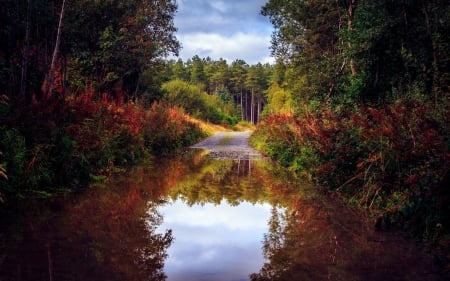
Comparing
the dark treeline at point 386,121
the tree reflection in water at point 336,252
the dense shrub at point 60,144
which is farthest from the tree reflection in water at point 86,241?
the dark treeline at point 386,121

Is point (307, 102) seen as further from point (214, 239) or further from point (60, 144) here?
point (214, 239)

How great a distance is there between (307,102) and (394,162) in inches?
614

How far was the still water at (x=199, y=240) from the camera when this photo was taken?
5297 millimetres

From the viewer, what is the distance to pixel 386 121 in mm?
9258

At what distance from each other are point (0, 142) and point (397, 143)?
7910 mm

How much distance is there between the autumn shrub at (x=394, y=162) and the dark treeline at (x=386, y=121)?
2cm

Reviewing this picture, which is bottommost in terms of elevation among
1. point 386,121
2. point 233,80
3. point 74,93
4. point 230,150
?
point 230,150

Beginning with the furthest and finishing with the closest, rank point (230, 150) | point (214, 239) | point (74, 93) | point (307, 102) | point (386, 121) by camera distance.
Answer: point (230, 150) → point (307, 102) → point (74, 93) → point (386, 121) → point (214, 239)

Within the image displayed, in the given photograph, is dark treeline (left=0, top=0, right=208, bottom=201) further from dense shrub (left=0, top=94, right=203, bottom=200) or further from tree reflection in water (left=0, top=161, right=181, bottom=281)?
tree reflection in water (left=0, top=161, right=181, bottom=281)

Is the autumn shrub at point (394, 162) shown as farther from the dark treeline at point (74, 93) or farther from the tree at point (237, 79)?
the tree at point (237, 79)

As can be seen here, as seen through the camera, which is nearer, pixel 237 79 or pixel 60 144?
pixel 60 144

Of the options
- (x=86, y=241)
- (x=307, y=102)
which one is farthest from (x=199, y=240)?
(x=307, y=102)

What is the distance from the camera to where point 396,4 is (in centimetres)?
1284

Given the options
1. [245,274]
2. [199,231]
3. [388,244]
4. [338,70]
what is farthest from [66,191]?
[338,70]
